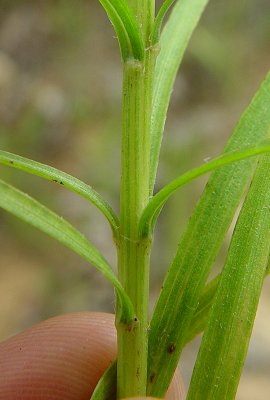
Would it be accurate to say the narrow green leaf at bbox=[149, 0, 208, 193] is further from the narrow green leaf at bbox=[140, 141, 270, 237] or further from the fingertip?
the fingertip

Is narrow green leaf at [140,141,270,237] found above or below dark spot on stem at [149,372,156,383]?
above

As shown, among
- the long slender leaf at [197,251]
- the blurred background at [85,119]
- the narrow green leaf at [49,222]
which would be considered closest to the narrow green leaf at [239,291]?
the long slender leaf at [197,251]

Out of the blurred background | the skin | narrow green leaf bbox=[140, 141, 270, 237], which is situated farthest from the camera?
the blurred background

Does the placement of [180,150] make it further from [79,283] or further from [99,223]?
[79,283]

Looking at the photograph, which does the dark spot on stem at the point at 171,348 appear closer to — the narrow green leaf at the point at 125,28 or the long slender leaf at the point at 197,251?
the long slender leaf at the point at 197,251

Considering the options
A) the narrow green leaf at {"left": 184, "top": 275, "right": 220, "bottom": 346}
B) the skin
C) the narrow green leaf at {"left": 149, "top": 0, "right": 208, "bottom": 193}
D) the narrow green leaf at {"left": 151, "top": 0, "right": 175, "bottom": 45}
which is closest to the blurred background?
the skin

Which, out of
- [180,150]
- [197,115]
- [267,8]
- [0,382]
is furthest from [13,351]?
[267,8]
